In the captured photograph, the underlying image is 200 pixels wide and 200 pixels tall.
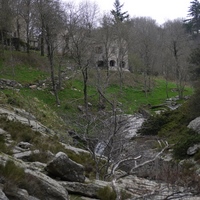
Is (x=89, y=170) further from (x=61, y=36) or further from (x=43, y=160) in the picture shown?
(x=61, y=36)

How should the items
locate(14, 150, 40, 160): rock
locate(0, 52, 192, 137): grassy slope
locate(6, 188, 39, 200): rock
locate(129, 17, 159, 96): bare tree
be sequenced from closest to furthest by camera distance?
locate(6, 188, 39, 200): rock → locate(14, 150, 40, 160): rock → locate(0, 52, 192, 137): grassy slope → locate(129, 17, 159, 96): bare tree

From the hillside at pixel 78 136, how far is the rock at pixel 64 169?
2 cm

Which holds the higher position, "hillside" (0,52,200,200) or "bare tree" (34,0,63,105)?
"bare tree" (34,0,63,105)

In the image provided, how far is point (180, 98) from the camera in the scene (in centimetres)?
3741

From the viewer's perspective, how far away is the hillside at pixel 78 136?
660 centimetres

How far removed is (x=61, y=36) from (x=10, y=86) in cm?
952

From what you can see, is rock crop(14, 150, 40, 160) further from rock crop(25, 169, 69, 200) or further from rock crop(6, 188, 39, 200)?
rock crop(6, 188, 39, 200)

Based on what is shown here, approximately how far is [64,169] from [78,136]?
3.09 m

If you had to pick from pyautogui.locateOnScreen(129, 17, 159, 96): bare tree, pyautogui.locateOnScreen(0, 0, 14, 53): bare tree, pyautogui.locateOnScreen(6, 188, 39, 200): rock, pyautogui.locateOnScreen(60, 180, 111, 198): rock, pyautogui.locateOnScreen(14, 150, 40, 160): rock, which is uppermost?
pyautogui.locateOnScreen(0, 0, 14, 53): bare tree

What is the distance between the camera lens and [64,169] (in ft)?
24.1


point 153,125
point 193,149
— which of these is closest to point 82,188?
point 193,149

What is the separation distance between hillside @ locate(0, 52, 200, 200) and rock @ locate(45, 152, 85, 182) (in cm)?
2

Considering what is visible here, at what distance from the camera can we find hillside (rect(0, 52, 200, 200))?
6600 mm

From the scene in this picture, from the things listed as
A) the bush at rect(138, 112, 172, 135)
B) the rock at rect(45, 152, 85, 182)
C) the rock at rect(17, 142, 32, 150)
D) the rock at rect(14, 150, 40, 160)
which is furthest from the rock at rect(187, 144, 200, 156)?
the rock at rect(45, 152, 85, 182)
